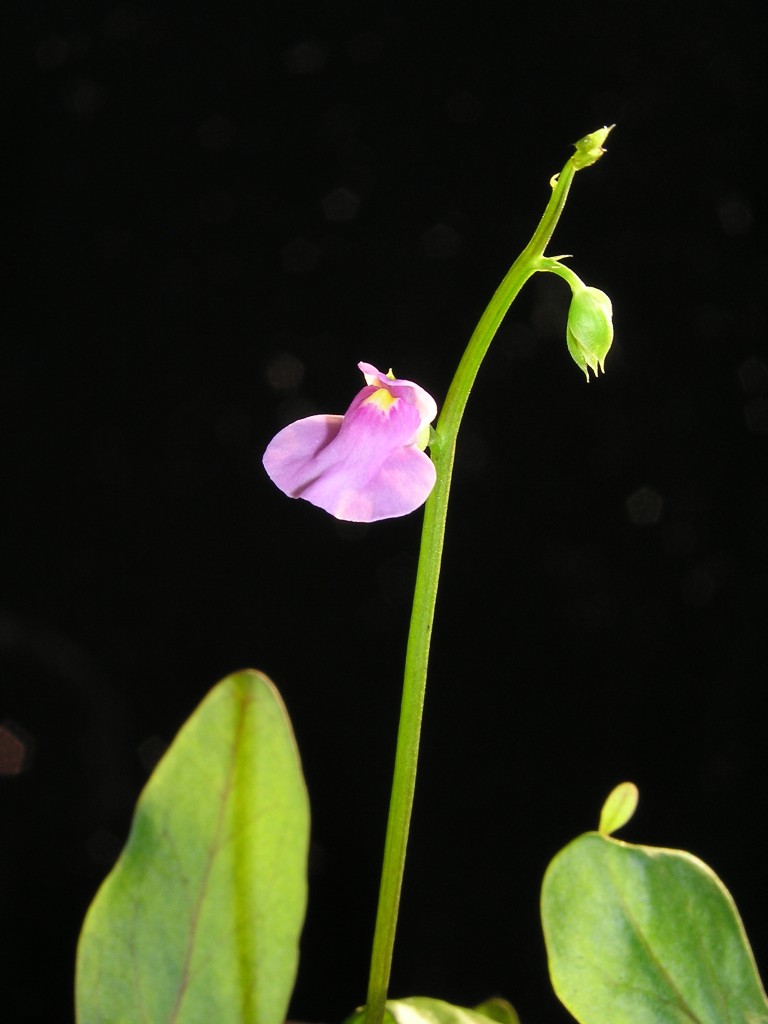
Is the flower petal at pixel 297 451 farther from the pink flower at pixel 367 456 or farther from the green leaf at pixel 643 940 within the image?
the green leaf at pixel 643 940

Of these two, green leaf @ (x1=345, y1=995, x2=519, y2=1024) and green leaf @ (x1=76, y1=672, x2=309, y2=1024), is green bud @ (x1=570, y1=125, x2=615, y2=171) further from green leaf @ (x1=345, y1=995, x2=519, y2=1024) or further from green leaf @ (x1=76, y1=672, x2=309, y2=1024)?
green leaf @ (x1=345, y1=995, x2=519, y2=1024)

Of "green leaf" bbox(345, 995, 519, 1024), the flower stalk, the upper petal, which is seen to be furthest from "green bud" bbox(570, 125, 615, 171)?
"green leaf" bbox(345, 995, 519, 1024)

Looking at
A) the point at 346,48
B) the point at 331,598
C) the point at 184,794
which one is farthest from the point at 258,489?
the point at 184,794

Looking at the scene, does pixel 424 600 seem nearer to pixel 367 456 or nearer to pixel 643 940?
pixel 367 456

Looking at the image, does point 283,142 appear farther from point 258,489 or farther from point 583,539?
point 583,539

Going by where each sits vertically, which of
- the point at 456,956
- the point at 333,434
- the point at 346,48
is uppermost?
the point at 346,48

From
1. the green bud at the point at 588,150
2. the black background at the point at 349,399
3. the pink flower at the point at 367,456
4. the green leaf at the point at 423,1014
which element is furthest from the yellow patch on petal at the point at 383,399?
the black background at the point at 349,399

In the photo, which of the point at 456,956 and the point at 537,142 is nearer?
the point at 537,142

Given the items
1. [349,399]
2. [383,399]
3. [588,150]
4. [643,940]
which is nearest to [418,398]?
[383,399]
